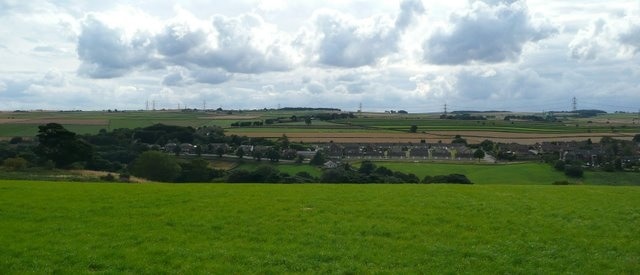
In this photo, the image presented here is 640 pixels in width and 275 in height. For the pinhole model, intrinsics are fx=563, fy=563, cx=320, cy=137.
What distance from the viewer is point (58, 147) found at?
56.2 meters

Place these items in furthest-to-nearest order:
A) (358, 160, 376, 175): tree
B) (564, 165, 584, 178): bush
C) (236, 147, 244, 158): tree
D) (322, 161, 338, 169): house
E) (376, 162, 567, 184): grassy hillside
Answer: (236, 147, 244, 158): tree
(322, 161, 338, 169): house
(358, 160, 376, 175): tree
(564, 165, 584, 178): bush
(376, 162, 567, 184): grassy hillside

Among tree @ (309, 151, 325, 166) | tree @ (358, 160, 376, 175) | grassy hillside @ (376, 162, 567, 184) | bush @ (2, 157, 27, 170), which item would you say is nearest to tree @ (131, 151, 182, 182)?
bush @ (2, 157, 27, 170)

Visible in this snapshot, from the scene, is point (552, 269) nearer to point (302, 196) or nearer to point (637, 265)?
point (637, 265)

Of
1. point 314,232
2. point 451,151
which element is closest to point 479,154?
point 451,151

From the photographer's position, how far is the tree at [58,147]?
55.9m

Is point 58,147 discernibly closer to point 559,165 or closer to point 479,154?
point 479,154

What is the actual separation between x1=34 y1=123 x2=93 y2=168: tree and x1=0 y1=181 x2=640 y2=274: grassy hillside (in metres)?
34.4

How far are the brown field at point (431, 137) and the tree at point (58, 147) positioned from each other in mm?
48879

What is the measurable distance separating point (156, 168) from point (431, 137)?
64.9 metres

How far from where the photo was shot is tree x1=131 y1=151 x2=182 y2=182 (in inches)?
2377

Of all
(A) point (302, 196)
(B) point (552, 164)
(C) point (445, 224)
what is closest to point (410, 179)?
(B) point (552, 164)

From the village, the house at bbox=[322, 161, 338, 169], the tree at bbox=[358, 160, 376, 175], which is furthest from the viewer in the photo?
the village

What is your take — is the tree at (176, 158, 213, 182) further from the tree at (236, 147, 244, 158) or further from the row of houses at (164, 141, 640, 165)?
the row of houses at (164, 141, 640, 165)

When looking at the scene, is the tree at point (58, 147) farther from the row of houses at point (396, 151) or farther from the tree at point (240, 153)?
the row of houses at point (396, 151)
